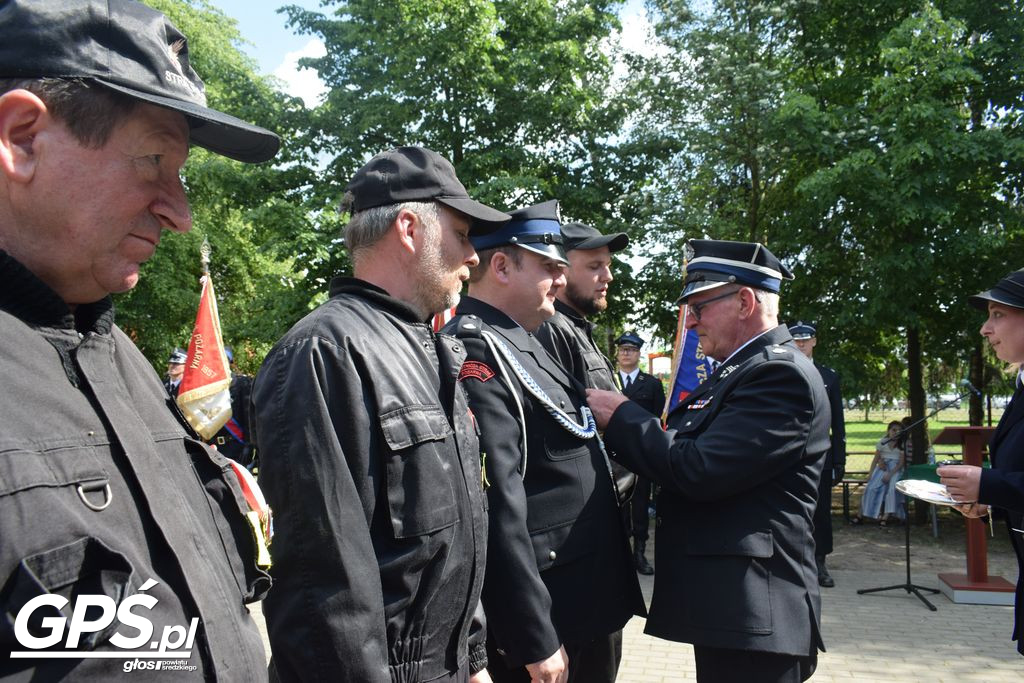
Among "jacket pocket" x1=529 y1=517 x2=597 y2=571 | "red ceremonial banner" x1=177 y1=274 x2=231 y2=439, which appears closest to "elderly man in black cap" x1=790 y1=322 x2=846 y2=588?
"jacket pocket" x1=529 y1=517 x2=597 y2=571

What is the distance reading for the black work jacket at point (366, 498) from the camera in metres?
1.67

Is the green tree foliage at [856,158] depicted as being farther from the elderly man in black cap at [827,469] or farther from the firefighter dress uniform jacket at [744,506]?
the firefighter dress uniform jacket at [744,506]

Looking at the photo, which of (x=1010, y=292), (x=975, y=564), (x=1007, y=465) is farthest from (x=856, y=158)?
(x=1007, y=465)

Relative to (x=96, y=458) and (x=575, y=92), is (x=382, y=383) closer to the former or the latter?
(x=96, y=458)

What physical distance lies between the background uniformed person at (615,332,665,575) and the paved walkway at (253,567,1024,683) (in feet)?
2.63

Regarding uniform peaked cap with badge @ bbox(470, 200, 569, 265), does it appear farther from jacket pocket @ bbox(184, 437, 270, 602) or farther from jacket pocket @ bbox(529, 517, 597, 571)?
jacket pocket @ bbox(184, 437, 270, 602)

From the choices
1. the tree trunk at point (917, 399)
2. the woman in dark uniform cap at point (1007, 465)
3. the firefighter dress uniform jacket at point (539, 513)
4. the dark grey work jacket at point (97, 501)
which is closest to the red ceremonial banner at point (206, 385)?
the firefighter dress uniform jacket at point (539, 513)

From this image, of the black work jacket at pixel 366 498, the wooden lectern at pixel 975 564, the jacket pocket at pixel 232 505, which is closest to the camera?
the jacket pocket at pixel 232 505

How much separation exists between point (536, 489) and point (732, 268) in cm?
134

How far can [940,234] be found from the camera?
9914 millimetres

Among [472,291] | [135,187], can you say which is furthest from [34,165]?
[472,291]

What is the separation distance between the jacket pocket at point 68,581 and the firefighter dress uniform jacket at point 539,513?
161cm

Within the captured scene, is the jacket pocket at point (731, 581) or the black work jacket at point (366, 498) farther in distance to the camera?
the jacket pocket at point (731, 581)

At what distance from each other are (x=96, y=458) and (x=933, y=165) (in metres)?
10.3
